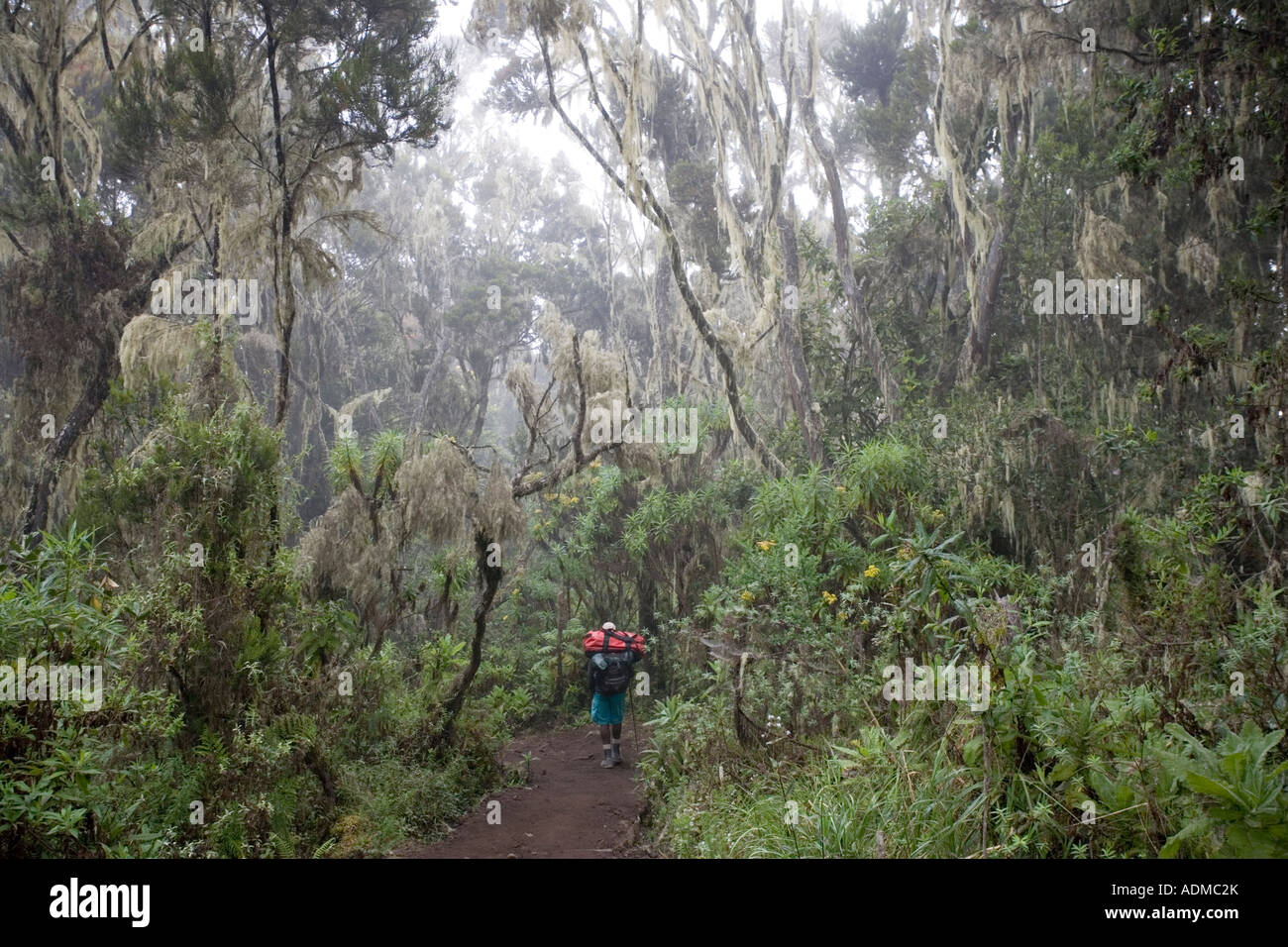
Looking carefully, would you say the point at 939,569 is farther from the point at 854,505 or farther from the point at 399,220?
the point at 399,220

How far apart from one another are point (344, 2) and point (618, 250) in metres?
16.7

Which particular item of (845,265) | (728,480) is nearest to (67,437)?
(728,480)

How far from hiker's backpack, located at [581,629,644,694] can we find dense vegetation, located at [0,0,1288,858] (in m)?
0.65

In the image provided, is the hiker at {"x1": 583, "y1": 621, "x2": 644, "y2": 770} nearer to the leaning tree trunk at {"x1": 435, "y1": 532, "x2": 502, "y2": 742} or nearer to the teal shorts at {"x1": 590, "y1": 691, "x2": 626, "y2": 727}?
the teal shorts at {"x1": 590, "y1": 691, "x2": 626, "y2": 727}

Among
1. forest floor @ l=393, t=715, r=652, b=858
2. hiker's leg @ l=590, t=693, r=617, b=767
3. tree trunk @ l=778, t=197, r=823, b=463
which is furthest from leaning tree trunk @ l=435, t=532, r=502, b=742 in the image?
tree trunk @ l=778, t=197, r=823, b=463

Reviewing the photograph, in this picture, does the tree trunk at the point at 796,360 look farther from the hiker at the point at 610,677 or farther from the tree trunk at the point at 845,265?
the hiker at the point at 610,677

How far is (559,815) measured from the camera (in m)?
6.29

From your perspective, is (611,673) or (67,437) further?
(67,437)

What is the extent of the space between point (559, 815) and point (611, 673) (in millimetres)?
1558

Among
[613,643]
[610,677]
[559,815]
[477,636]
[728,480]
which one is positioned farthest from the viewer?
[728,480]

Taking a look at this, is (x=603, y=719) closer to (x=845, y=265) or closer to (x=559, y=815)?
(x=559, y=815)

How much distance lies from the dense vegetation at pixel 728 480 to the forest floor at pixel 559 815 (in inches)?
9.9

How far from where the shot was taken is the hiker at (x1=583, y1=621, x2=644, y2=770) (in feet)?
24.9
